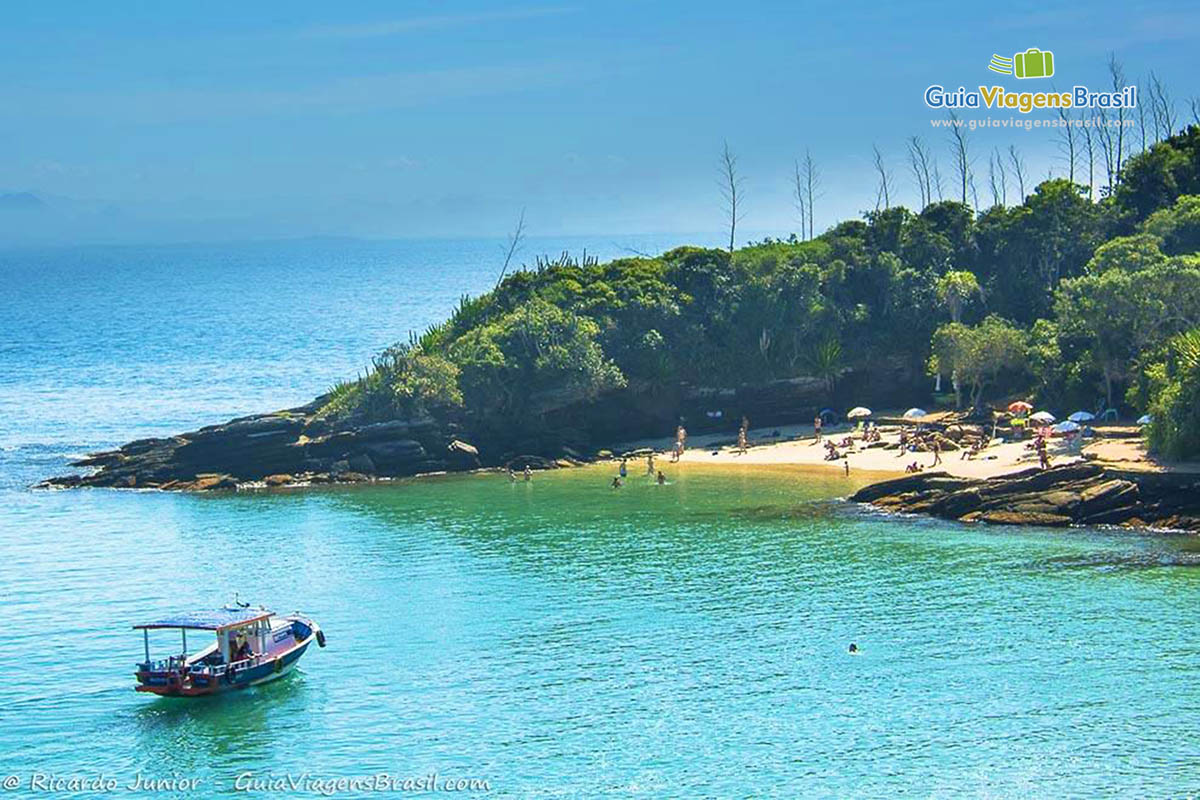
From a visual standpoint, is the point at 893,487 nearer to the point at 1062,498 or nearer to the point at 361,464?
the point at 1062,498

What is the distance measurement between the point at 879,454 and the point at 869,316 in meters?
18.1

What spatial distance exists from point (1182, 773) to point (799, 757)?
30.9ft

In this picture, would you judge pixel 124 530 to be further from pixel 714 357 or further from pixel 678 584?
pixel 714 357

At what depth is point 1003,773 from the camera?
127 ft

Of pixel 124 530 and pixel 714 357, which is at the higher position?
pixel 714 357

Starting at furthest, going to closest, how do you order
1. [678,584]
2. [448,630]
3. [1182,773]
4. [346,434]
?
[346,434]
[678,584]
[448,630]
[1182,773]

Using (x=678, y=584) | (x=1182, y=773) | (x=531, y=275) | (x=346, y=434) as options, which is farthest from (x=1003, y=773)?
(x=531, y=275)

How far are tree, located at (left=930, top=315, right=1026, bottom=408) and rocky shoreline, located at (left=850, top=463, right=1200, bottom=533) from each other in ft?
57.8

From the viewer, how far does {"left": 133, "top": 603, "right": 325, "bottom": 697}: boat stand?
45.4 metres

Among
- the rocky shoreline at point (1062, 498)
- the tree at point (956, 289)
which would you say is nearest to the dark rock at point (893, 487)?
the rocky shoreline at point (1062, 498)

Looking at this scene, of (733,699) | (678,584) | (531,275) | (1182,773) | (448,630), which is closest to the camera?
(1182,773)

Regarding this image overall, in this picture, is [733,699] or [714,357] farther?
[714,357]

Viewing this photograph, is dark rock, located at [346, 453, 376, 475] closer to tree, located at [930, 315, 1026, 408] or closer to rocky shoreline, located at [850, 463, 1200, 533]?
rocky shoreline, located at [850, 463, 1200, 533]

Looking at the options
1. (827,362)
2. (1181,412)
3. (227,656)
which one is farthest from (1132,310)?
(227,656)
